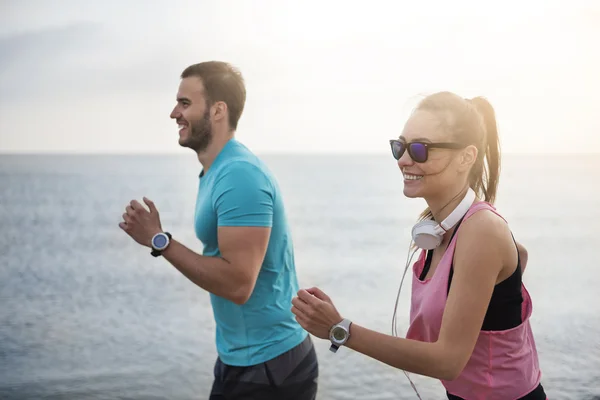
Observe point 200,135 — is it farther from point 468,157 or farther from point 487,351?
point 487,351

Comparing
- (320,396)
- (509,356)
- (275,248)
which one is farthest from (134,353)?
(509,356)

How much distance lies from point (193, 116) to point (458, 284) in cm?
158

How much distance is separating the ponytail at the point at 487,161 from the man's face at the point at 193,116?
1218mm

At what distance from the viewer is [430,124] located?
194cm

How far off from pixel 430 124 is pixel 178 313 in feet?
29.4

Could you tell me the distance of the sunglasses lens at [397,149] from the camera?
200cm

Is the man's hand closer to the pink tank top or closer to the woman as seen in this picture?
the woman

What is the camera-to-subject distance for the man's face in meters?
2.89

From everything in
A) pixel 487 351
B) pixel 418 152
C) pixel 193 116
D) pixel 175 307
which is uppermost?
pixel 193 116

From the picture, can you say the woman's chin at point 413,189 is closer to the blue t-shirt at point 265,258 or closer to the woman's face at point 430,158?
the woman's face at point 430,158

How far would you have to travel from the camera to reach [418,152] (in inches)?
76.4

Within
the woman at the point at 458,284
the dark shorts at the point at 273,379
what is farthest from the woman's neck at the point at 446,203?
the dark shorts at the point at 273,379

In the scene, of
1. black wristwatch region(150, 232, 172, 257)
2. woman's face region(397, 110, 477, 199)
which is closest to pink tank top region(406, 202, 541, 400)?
woman's face region(397, 110, 477, 199)

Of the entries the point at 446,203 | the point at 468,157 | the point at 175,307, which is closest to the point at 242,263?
the point at 446,203
